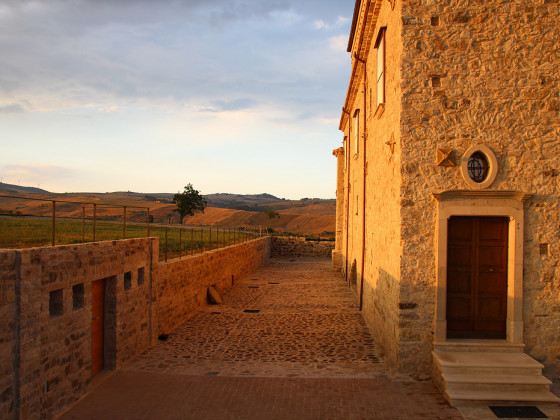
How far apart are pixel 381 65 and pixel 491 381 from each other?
655cm

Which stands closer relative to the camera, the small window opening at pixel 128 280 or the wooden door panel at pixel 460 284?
the wooden door panel at pixel 460 284

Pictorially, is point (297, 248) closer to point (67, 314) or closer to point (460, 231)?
point (460, 231)

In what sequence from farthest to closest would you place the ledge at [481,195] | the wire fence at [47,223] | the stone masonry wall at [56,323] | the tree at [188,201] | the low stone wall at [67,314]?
the tree at [188,201], the ledge at [481,195], the wire fence at [47,223], the stone masonry wall at [56,323], the low stone wall at [67,314]

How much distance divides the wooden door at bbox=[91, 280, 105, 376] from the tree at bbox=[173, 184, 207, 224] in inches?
1661

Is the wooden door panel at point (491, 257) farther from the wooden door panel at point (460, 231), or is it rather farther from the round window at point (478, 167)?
the round window at point (478, 167)

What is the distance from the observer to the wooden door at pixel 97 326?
7535 millimetres

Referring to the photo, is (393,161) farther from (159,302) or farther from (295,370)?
(159,302)

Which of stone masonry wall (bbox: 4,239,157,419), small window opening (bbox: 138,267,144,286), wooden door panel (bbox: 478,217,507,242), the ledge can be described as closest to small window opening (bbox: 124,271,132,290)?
stone masonry wall (bbox: 4,239,157,419)

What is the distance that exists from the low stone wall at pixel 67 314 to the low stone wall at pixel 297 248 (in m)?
21.8

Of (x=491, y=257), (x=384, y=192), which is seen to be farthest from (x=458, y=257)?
(x=384, y=192)

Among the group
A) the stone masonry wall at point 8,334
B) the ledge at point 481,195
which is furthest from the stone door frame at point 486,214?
the stone masonry wall at point 8,334

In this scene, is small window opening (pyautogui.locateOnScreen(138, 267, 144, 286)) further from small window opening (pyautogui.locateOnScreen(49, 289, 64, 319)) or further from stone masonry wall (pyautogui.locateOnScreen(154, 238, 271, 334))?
small window opening (pyautogui.locateOnScreen(49, 289, 64, 319))

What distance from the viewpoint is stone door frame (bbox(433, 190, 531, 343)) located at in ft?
24.2

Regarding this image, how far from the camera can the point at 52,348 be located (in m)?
6.02
